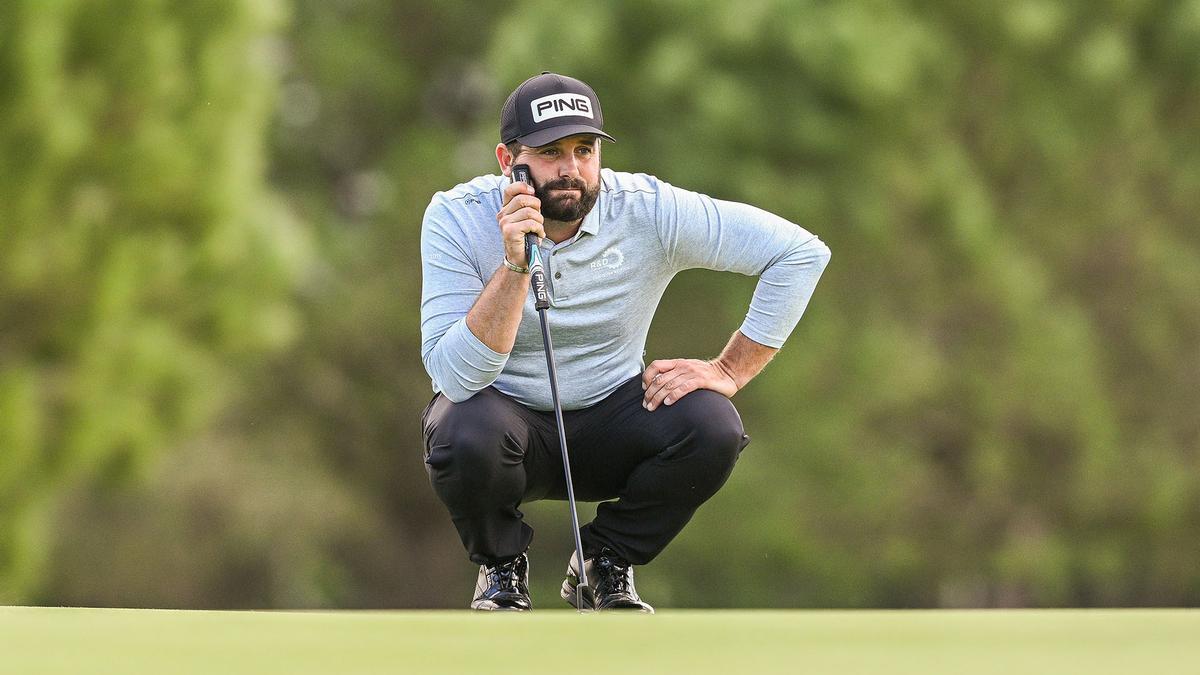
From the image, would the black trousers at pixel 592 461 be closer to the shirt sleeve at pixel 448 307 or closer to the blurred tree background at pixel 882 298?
the shirt sleeve at pixel 448 307

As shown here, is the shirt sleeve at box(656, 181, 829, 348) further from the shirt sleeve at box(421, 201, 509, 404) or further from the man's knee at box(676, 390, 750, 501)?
the shirt sleeve at box(421, 201, 509, 404)

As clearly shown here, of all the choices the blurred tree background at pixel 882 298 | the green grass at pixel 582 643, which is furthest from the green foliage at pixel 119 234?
the green grass at pixel 582 643

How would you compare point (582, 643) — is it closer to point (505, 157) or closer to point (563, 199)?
point (563, 199)

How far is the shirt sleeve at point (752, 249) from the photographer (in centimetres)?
389

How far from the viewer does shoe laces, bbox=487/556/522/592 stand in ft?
12.5

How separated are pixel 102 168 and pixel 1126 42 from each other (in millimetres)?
6196

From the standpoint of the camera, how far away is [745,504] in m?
11.7

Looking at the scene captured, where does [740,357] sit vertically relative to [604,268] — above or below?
below

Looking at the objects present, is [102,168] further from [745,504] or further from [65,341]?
[745,504]

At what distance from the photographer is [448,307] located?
3.69 m

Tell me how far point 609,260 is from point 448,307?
373mm

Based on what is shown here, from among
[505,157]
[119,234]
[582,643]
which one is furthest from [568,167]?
[119,234]

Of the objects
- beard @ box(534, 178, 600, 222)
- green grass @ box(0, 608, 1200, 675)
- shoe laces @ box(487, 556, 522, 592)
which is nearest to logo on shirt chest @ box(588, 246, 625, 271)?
beard @ box(534, 178, 600, 222)

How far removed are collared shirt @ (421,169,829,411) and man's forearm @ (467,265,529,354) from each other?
0.45ft
